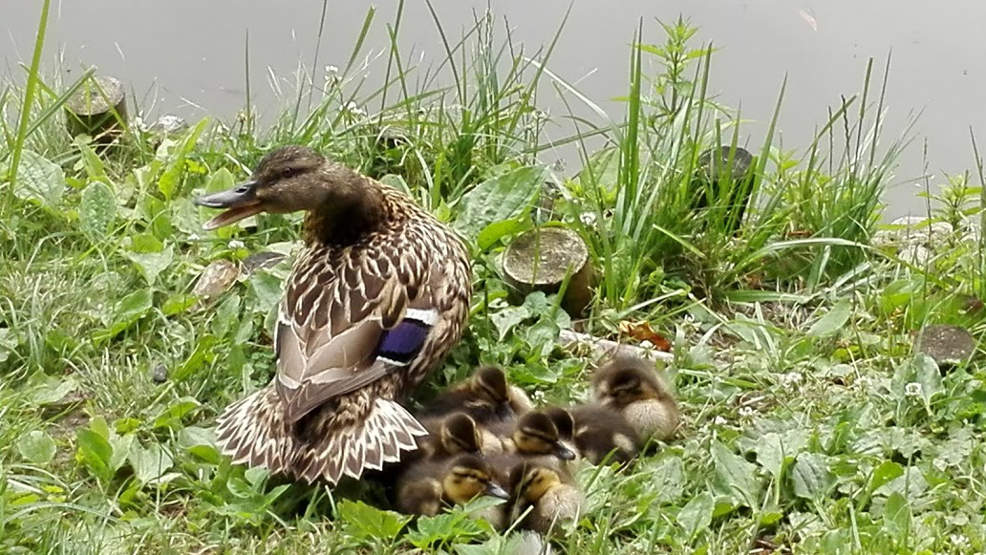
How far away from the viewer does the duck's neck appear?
12.7 feet

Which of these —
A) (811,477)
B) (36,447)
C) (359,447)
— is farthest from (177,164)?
(811,477)

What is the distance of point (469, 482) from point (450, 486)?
0.15 feet

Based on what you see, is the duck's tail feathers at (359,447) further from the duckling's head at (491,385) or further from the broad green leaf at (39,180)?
the broad green leaf at (39,180)

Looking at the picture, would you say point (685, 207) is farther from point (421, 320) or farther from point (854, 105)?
point (854, 105)

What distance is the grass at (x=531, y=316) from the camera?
3.31 m

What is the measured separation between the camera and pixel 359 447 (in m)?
3.31

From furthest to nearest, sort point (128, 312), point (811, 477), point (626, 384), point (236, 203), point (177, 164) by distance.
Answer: point (177, 164)
point (128, 312)
point (236, 203)
point (626, 384)
point (811, 477)

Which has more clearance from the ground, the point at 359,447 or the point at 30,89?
the point at 30,89

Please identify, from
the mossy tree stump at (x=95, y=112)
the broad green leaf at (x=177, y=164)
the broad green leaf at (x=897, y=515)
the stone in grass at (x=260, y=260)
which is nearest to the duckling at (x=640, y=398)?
the broad green leaf at (x=897, y=515)

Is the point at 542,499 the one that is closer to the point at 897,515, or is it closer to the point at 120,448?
the point at 897,515

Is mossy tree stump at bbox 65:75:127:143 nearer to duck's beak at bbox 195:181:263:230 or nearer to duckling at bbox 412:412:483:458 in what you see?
duck's beak at bbox 195:181:263:230

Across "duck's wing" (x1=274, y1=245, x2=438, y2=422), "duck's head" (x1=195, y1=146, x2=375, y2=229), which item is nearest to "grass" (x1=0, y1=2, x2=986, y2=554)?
"duck's wing" (x1=274, y1=245, x2=438, y2=422)

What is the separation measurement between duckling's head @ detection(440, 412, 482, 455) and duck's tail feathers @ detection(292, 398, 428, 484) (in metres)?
0.06

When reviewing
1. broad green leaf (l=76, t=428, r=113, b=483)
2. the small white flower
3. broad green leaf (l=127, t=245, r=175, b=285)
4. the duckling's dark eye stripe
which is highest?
the small white flower
